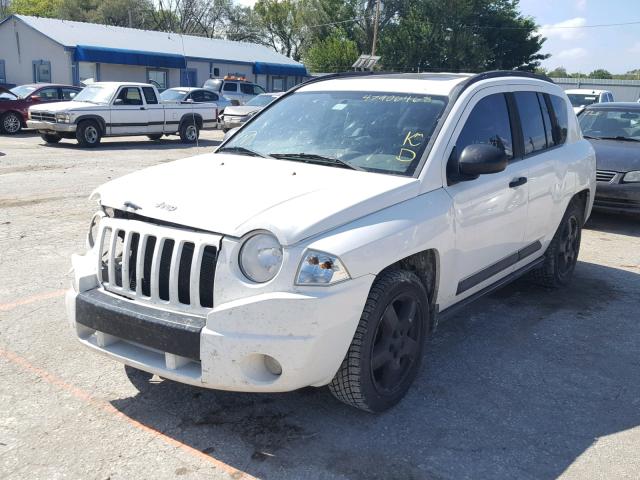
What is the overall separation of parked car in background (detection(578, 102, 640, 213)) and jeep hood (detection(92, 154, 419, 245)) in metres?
6.07

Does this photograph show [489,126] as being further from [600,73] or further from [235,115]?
[600,73]

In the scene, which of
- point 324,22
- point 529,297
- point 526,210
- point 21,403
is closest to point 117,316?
point 21,403

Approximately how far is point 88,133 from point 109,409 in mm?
14795

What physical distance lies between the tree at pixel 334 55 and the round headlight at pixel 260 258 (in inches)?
1890

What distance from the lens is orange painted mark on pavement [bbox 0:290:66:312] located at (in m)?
5.07

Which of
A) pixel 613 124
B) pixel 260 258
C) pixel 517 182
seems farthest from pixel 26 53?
pixel 260 258

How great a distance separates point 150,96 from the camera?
61.0 ft

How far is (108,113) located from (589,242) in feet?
43.8

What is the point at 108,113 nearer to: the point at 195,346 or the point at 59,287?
the point at 59,287

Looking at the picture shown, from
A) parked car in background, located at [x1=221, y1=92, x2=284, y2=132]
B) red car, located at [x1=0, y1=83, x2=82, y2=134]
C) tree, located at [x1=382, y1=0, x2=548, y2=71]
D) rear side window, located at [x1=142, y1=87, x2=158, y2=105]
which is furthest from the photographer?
tree, located at [x1=382, y1=0, x2=548, y2=71]

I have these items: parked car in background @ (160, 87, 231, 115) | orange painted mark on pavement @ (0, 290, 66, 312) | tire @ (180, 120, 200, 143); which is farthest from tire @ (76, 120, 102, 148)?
orange painted mark on pavement @ (0, 290, 66, 312)

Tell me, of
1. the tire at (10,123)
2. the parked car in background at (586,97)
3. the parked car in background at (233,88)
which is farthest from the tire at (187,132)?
the parked car in background at (586,97)

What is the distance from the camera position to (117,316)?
3.31 m

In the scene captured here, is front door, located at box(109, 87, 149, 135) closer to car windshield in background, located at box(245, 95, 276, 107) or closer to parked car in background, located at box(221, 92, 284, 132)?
parked car in background, located at box(221, 92, 284, 132)
